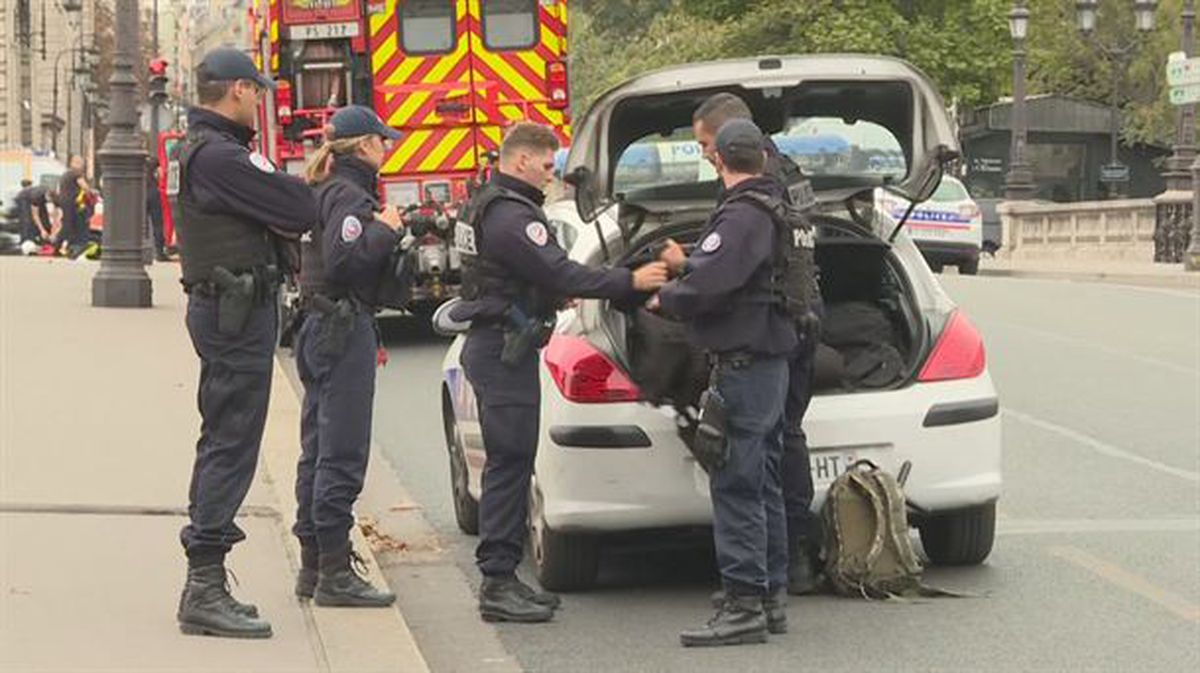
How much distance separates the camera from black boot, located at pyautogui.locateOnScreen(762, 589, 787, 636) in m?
6.72

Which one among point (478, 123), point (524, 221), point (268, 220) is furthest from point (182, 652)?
point (478, 123)

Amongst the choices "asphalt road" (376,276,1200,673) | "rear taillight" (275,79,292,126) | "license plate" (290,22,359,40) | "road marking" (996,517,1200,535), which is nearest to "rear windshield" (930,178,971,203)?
"license plate" (290,22,359,40)

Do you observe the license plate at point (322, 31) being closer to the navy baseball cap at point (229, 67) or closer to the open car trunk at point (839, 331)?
the open car trunk at point (839, 331)

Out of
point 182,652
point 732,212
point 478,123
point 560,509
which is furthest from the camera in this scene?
point 478,123

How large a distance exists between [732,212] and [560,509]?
58.4 inches

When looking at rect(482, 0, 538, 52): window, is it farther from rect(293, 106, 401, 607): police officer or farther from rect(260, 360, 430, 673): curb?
rect(293, 106, 401, 607): police officer

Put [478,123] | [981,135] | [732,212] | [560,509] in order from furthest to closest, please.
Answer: [981,135], [478,123], [560,509], [732,212]

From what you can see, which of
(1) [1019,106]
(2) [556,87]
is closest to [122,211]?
(2) [556,87]

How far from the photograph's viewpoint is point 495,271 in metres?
6.70

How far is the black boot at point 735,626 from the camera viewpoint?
651 centimetres

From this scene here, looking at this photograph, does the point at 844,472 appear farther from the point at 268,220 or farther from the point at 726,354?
the point at 268,220

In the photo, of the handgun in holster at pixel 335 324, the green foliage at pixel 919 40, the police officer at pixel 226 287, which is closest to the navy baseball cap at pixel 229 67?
the police officer at pixel 226 287

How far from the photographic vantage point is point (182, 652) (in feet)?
19.5

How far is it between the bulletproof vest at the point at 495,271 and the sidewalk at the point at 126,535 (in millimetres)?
1207
